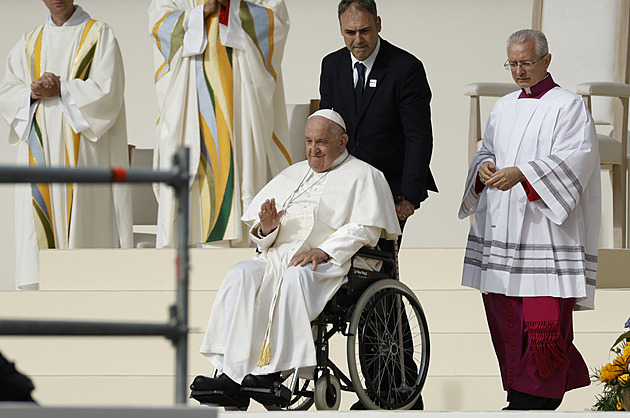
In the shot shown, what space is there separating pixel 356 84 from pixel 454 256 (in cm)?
127

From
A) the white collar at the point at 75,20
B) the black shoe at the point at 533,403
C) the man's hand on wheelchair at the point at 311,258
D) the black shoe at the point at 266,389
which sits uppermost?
the white collar at the point at 75,20

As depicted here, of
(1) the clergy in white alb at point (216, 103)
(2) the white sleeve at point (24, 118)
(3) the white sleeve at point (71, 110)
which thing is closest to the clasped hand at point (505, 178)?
(1) the clergy in white alb at point (216, 103)

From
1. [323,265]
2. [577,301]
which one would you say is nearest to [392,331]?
[323,265]

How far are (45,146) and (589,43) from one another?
3.02 metres

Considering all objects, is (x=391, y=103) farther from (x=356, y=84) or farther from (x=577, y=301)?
(x=577, y=301)

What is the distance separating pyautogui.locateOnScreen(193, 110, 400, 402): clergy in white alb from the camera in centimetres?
344

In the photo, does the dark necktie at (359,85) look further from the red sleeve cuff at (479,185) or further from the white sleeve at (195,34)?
the white sleeve at (195,34)

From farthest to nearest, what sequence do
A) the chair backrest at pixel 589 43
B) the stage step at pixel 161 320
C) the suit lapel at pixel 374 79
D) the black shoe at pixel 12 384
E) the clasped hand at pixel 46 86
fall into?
the chair backrest at pixel 589 43
the clasped hand at pixel 46 86
the stage step at pixel 161 320
the suit lapel at pixel 374 79
the black shoe at pixel 12 384

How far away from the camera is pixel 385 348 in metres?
3.66

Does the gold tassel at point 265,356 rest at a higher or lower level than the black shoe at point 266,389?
higher

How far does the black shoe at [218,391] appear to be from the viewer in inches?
133

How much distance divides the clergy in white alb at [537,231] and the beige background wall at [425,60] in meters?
4.72

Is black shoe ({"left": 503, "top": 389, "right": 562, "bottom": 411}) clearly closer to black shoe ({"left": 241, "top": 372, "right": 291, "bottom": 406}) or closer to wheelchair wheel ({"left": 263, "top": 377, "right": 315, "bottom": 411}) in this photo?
wheelchair wheel ({"left": 263, "top": 377, "right": 315, "bottom": 411})

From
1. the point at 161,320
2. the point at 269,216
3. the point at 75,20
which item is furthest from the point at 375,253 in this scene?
the point at 75,20
